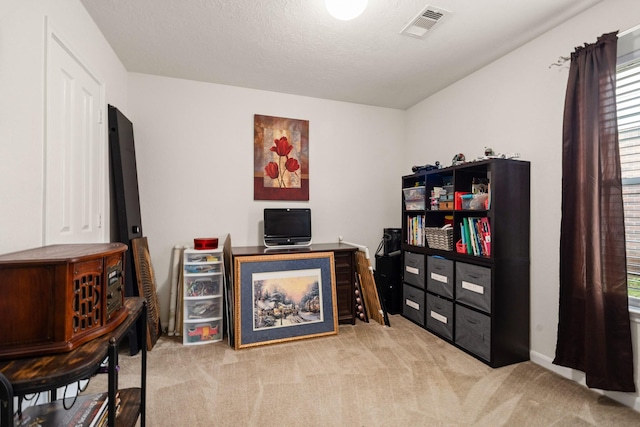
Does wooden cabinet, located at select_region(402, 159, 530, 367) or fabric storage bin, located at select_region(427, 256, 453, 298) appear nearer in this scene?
wooden cabinet, located at select_region(402, 159, 530, 367)

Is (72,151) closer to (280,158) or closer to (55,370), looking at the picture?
(55,370)

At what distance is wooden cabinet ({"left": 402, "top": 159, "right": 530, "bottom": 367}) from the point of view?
2.28 m

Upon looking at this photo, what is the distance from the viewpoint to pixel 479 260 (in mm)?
2377

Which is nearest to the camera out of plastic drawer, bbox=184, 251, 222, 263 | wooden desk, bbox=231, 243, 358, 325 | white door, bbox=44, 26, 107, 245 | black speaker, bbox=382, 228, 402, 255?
white door, bbox=44, 26, 107, 245

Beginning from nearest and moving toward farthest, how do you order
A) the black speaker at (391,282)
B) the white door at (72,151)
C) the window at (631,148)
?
the white door at (72,151) → the window at (631,148) → the black speaker at (391,282)

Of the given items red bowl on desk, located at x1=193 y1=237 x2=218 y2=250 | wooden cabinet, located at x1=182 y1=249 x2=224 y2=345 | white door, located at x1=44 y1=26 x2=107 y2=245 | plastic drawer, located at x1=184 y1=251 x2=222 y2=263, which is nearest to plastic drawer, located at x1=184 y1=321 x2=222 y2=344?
wooden cabinet, located at x1=182 y1=249 x2=224 y2=345

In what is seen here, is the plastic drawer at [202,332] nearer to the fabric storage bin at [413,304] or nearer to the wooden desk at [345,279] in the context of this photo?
the wooden desk at [345,279]

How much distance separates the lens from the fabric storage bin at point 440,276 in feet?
8.79

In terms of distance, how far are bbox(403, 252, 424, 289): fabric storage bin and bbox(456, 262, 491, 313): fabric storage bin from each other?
48 centimetres

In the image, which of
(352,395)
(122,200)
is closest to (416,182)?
(352,395)

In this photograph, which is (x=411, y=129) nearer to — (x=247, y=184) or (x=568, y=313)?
(x=247, y=184)

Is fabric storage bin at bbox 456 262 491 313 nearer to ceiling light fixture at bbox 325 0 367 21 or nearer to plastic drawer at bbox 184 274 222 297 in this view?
ceiling light fixture at bbox 325 0 367 21

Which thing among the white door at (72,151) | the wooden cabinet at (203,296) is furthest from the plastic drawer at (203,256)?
the white door at (72,151)

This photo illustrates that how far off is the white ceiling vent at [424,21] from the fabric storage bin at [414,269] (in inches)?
79.4
